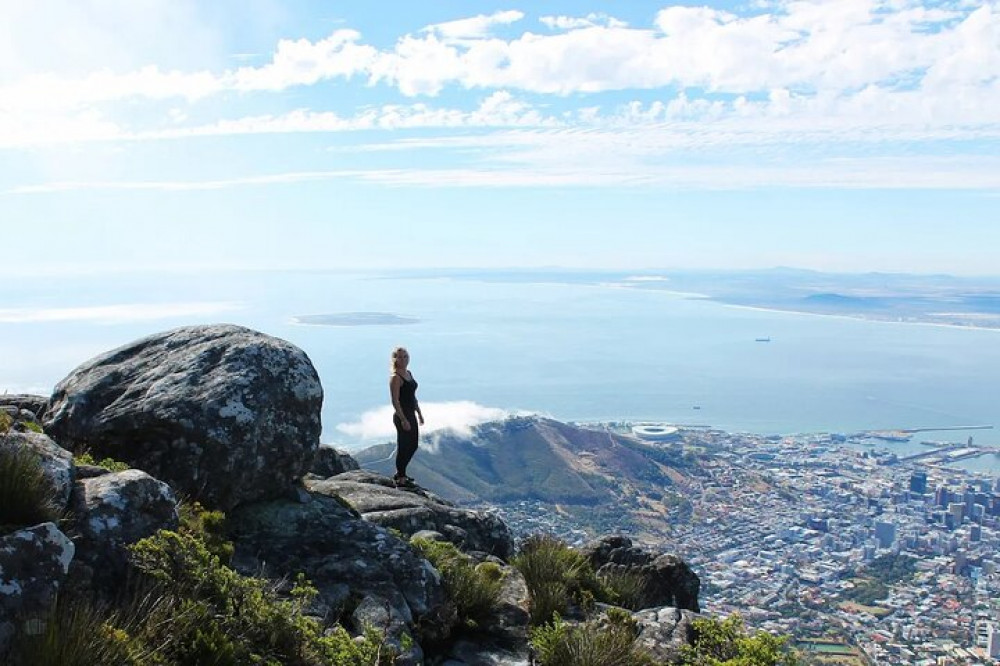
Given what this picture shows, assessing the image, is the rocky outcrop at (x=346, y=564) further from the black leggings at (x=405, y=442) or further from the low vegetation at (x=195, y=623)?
the black leggings at (x=405, y=442)

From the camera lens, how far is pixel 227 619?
221 inches

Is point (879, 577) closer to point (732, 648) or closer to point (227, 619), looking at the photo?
point (732, 648)

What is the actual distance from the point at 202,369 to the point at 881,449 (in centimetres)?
11465

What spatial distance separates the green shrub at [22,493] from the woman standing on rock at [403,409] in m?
6.93

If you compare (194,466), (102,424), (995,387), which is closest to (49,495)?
(194,466)

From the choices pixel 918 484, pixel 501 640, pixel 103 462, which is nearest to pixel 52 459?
pixel 103 462

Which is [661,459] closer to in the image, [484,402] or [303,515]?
[484,402]

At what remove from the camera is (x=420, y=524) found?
35.1ft

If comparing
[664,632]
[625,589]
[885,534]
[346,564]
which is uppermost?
[346,564]

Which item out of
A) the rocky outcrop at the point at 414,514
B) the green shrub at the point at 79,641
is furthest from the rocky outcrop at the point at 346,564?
the green shrub at the point at 79,641

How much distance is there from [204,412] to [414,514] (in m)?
3.68

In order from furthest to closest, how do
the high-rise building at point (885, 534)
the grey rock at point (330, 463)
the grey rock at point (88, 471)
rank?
the high-rise building at point (885, 534), the grey rock at point (330, 463), the grey rock at point (88, 471)

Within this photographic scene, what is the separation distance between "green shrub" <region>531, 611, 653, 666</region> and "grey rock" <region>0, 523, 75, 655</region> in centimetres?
423

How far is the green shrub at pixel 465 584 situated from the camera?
7.99 m
